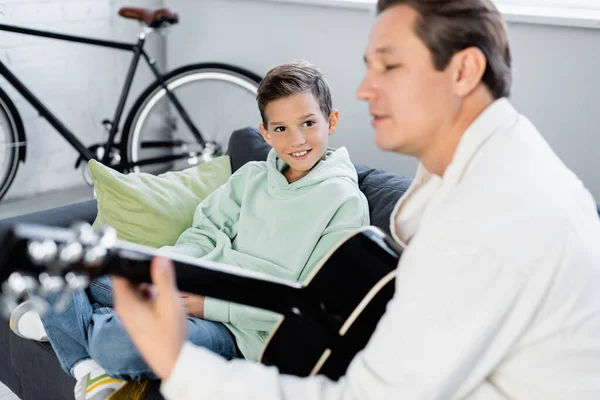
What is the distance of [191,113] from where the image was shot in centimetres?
380

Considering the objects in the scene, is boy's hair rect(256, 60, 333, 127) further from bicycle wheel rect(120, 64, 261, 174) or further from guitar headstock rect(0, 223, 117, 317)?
bicycle wheel rect(120, 64, 261, 174)

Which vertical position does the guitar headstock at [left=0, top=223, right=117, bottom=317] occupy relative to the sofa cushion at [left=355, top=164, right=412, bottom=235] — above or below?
above

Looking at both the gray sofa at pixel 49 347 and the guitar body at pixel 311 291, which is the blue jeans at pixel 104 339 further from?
the guitar body at pixel 311 291

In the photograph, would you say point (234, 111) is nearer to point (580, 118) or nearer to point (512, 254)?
point (580, 118)

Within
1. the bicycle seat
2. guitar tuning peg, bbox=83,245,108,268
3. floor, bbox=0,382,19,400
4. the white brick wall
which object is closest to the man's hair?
guitar tuning peg, bbox=83,245,108,268

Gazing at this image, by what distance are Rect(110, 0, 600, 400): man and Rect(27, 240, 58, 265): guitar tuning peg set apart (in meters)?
0.11

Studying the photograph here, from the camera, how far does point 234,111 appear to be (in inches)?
140

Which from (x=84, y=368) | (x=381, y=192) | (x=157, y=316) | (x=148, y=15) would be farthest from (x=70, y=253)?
(x=148, y=15)

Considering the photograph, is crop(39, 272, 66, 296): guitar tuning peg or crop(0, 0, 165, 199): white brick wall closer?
crop(39, 272, 66, 296): guitar tuning peg

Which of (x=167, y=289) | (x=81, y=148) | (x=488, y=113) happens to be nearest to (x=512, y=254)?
(x=488, y=113)

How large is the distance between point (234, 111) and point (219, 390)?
262 centimetres

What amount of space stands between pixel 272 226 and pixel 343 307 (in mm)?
666

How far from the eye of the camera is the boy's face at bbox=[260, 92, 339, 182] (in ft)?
6.07

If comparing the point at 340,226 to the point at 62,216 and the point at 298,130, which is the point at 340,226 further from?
the point at 62,216
